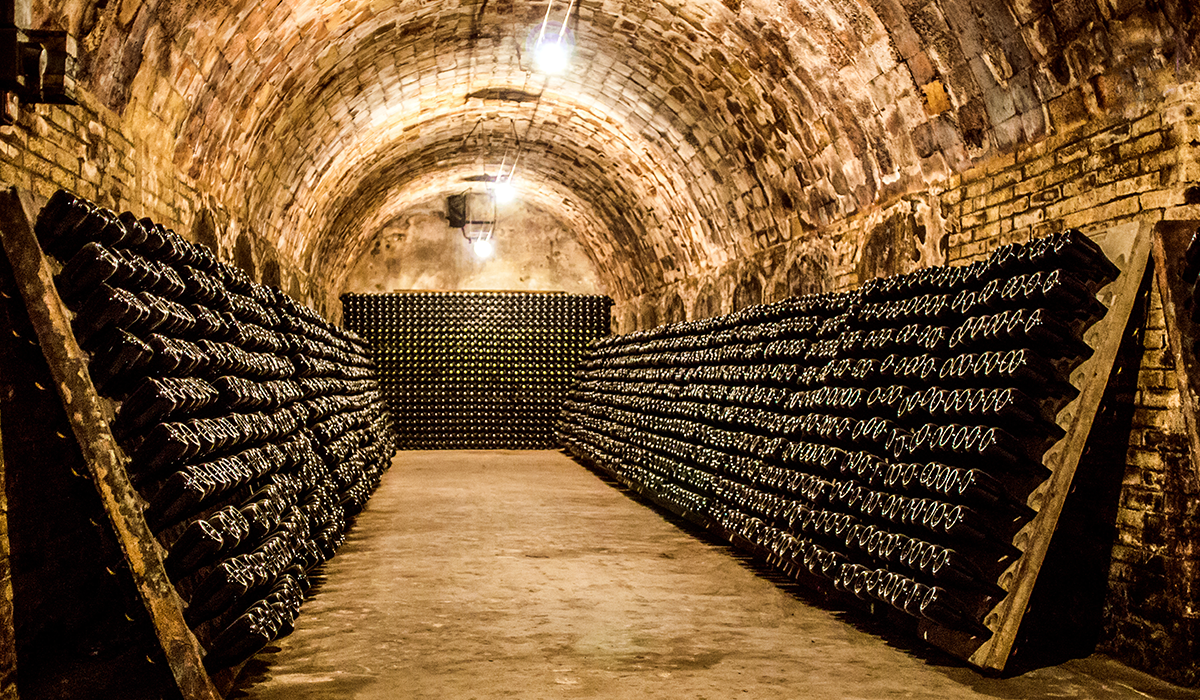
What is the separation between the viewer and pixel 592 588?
16.9 feet

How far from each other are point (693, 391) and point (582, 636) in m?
4.12

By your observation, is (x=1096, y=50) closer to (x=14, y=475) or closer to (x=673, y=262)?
(x=14, y=475)

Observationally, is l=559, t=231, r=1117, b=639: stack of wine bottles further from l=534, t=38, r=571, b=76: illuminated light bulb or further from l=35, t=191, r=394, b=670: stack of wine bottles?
l=534, t=38, r=571, b=76: illuminated light bulb

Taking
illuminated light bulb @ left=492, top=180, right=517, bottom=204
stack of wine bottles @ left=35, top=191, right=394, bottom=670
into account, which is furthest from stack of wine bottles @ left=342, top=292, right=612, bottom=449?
stack of wine bottles @ left=35, top=191, right=394, bottom=670

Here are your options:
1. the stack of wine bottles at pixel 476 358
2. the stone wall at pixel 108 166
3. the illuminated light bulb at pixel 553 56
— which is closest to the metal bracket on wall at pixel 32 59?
the stone wall at pixel 108 166

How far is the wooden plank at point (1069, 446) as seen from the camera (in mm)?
3582

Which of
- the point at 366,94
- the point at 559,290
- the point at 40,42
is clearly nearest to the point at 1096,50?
the point at 40,42

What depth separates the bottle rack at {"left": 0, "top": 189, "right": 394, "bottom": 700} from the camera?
3.12 meters

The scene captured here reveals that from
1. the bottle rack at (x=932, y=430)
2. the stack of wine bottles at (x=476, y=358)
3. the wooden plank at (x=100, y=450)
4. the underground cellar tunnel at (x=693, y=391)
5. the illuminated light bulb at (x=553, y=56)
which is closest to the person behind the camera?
the wooden plank at (x=100, y=450)

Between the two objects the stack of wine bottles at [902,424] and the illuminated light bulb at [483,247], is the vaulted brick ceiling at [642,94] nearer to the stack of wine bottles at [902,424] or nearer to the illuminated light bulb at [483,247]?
the stack of wine bottles at [902,424]

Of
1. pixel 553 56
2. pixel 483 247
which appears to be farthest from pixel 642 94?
pixel 483 247

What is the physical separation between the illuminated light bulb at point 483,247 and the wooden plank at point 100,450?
A: 14.8 meters

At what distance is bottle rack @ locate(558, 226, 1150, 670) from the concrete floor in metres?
0.26

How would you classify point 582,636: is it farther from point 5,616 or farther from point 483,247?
point 483,247
